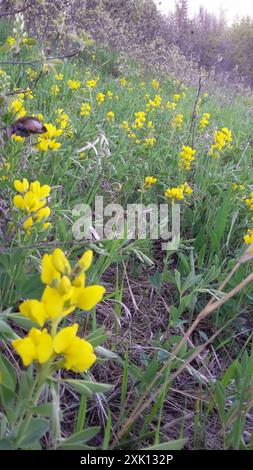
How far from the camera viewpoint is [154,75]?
724 cm

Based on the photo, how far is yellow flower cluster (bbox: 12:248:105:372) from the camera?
0.62 metres

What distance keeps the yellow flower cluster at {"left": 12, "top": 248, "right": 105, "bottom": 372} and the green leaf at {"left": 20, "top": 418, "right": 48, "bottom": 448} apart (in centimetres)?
17

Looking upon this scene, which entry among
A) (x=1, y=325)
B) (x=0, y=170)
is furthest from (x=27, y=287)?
(x=0, y=170)

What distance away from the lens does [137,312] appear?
5.17 feet

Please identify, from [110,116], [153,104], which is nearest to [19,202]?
[110,116]

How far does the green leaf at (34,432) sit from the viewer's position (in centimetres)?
75

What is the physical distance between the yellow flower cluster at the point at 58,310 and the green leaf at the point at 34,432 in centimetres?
17

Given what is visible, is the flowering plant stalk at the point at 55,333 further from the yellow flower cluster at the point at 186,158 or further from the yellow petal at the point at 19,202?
the yellow flower cluster at the point at 186,158

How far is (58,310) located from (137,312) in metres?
0.97

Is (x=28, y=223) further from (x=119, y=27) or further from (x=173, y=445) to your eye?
(x=119, y=27)

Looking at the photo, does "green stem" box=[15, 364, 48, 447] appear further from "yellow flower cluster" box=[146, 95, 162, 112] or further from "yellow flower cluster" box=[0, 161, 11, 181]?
"yellow flower cluster" box=[146, 95, 162, 112]

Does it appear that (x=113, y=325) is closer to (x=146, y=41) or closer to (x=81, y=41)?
(x=81, y=41)

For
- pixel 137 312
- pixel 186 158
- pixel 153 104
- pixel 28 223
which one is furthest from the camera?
pixel 153 104

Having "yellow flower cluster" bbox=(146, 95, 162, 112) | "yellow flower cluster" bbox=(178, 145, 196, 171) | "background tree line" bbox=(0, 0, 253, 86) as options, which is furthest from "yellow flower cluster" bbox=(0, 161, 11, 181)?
"background tree line" bbox=(0, 0, 253, 86)
